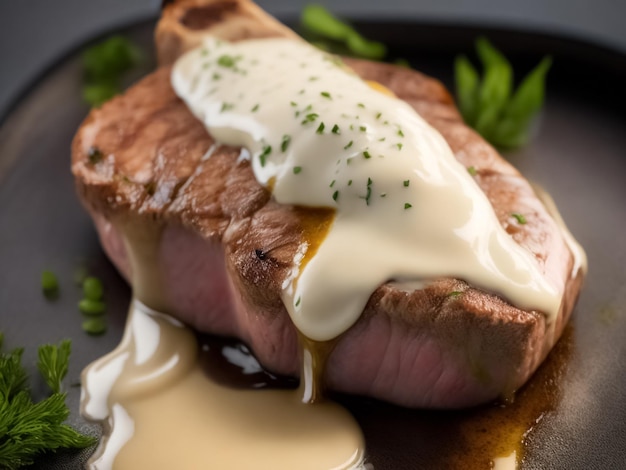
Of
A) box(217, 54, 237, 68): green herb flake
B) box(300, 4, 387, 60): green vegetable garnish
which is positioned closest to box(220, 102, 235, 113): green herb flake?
box(217, 54, 237, 68): green herb flake

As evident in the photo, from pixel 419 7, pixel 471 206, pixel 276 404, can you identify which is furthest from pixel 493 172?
pixel 419 7

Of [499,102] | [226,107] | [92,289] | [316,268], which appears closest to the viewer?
[316,268]

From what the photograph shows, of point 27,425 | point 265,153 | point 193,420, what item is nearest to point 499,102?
point 265,153

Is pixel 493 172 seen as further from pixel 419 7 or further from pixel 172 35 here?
pixel 419 7

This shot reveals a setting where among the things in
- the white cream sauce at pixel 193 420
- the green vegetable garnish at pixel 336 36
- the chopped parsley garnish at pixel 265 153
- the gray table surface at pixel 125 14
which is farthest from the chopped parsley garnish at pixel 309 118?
the gray table surface at pixel 125 14

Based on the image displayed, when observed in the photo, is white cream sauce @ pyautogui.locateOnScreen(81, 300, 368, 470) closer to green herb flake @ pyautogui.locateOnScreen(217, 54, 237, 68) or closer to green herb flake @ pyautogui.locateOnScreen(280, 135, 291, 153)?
green herb flake @ pyautogui.locateOnScreen(280, 135, 291, 153)

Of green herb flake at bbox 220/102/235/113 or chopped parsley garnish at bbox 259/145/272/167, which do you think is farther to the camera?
green herb flake at bbox 220/102/235/113

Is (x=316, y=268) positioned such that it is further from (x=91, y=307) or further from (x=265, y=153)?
(x=91, y=307)
